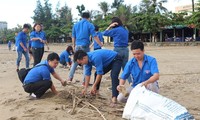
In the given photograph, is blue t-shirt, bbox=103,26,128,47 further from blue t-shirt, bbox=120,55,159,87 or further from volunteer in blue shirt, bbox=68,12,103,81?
blue t-shirt, bbox=120,55,159,87

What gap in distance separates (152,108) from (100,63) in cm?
184

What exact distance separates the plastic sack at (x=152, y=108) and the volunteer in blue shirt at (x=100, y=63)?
1.43 metres

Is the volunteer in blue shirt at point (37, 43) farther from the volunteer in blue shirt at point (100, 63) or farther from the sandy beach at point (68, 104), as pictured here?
the volunteer in blue shirt at point (100, 63)

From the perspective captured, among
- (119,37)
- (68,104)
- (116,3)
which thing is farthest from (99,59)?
(116,3)

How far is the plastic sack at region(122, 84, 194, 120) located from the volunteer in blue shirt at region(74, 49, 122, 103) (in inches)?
56.2

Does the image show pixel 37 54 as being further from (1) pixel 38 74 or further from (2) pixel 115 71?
(2) pixel 115 71

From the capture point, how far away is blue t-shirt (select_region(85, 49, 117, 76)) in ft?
17.6

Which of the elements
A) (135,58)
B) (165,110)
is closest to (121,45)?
(135,58)

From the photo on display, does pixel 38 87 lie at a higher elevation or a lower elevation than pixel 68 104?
higher

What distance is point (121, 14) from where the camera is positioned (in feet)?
156

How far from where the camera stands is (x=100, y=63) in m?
5.38

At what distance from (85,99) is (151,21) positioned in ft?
107

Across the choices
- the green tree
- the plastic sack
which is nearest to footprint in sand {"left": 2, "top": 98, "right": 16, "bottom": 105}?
the plastic sack

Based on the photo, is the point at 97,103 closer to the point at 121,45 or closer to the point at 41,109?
the point at 41,109
